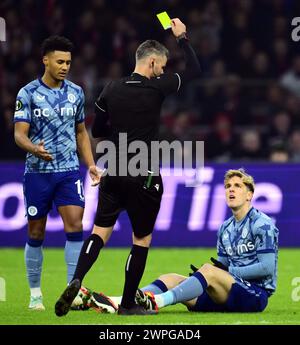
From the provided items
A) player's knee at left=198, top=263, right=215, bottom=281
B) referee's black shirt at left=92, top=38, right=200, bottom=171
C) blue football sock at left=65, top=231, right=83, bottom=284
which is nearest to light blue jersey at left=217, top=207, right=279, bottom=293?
player's knee at left=198, top=263, right=215, bottom=281

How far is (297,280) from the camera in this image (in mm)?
11633

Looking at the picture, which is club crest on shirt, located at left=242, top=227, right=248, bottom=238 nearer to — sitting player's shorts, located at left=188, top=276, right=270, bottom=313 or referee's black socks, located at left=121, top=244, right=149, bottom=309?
sitting player's shorts, located at left=188, top=276, right=270, bottom=313

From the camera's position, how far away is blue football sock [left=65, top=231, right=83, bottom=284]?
9594 millimetres

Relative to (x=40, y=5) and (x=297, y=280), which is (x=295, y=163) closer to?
(x=297, y=280)

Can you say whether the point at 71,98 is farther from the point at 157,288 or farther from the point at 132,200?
the point at 157,288

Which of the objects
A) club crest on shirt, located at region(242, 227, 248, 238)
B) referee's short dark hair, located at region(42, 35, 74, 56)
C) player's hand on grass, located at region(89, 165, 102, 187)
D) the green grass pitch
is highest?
referee's short dark hair, located at region(42, 35, 74, 56)

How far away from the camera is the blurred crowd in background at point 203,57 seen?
17625mm

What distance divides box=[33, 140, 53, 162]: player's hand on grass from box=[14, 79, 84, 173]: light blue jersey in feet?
1.33

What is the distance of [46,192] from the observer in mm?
9500

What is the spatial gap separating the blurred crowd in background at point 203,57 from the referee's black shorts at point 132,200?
8005 millimetres

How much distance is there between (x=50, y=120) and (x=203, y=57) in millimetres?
9517

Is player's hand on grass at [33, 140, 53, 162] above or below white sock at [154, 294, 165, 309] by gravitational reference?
above

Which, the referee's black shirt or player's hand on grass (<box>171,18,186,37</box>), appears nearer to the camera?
the referee's black shirt

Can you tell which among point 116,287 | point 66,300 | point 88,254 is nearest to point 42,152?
point 88,254
